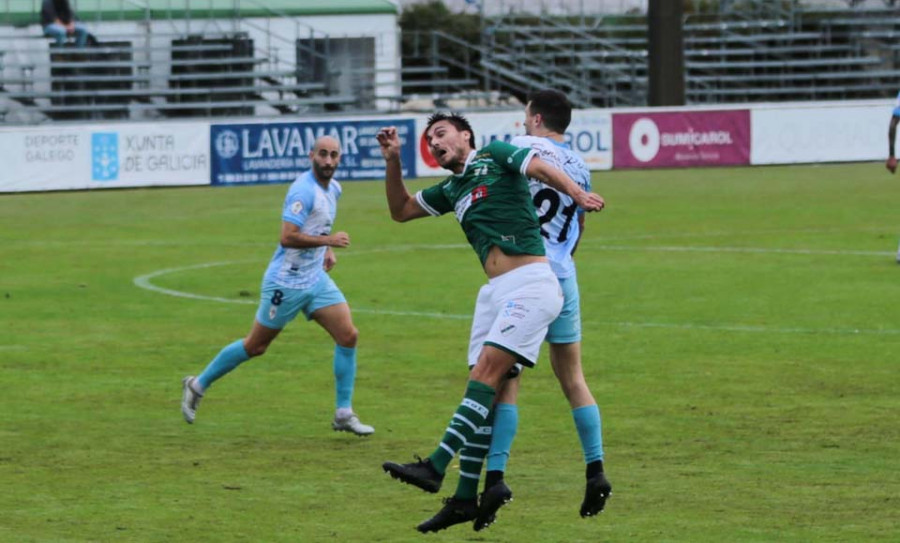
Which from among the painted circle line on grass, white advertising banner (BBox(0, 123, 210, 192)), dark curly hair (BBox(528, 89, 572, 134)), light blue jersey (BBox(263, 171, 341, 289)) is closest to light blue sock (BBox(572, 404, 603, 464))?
dark curly hair (BBox(528, 89, 572, 134))

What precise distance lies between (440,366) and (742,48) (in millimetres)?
42474

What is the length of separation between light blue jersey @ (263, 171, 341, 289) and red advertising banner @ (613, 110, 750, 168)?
28263 mm

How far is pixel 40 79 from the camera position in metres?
43.0

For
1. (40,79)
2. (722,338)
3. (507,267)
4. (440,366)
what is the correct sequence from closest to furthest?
(507,267) → (440,366) → (722,338) → (40,79)

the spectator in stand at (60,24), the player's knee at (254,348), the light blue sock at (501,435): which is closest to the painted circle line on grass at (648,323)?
the player's knee at (254,348)

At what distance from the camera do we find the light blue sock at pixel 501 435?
9.27 metres

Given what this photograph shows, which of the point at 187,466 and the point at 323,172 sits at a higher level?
the point at 323,172

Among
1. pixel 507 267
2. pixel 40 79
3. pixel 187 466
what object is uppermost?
pixel 40 79

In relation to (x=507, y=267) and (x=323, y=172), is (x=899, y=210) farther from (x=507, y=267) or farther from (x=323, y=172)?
(x=507, y=267)

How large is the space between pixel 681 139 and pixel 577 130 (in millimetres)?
3095

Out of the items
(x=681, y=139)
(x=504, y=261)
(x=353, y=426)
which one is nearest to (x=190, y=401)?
(x=353, y=426)

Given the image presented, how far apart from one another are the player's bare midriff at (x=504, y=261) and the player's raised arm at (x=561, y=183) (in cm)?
56

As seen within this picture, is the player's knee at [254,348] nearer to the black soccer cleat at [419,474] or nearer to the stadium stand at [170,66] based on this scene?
the black soccer cleat at [419,474]

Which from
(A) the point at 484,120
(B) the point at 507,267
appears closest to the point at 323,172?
(B) the point at 507,267
